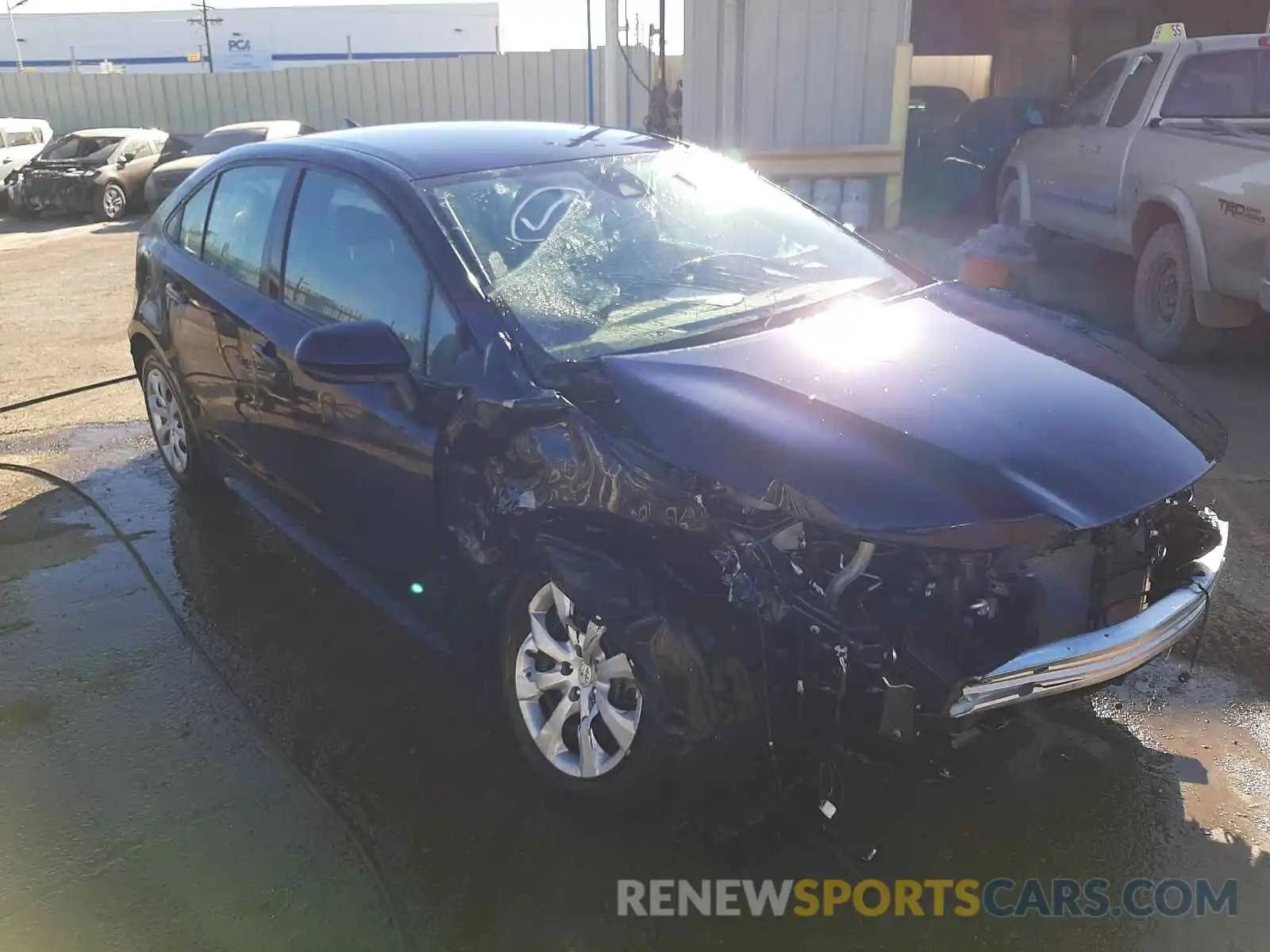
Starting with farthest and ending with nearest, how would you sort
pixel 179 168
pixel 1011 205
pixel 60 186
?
pixel 60 186, pixel 179 168, pixel 1011 205

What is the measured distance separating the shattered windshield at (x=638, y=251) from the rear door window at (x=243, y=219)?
1.00 metres

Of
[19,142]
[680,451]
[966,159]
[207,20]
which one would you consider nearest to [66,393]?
[680,451]

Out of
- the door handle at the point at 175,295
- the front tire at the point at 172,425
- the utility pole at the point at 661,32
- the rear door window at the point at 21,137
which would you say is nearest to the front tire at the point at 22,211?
the rear door window at the point at 21,137

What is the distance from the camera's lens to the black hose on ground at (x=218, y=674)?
2637 mm

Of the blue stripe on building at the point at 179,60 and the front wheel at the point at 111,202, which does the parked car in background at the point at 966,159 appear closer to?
the front wheel at the point at 111,202

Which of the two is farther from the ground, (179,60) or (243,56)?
(243,56)

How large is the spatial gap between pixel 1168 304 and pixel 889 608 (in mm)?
5493

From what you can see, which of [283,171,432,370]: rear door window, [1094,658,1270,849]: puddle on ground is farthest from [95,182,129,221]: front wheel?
[1094,658,1270,849]: puddle on ground

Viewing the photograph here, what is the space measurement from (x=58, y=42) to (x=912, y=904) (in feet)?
199

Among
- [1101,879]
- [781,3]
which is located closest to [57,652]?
[1101,879]

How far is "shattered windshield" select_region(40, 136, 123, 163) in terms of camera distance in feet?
56.9

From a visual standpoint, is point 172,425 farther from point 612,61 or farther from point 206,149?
point 206,149

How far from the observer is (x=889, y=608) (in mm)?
2414

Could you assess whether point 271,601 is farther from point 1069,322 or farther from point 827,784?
point 1069,322
